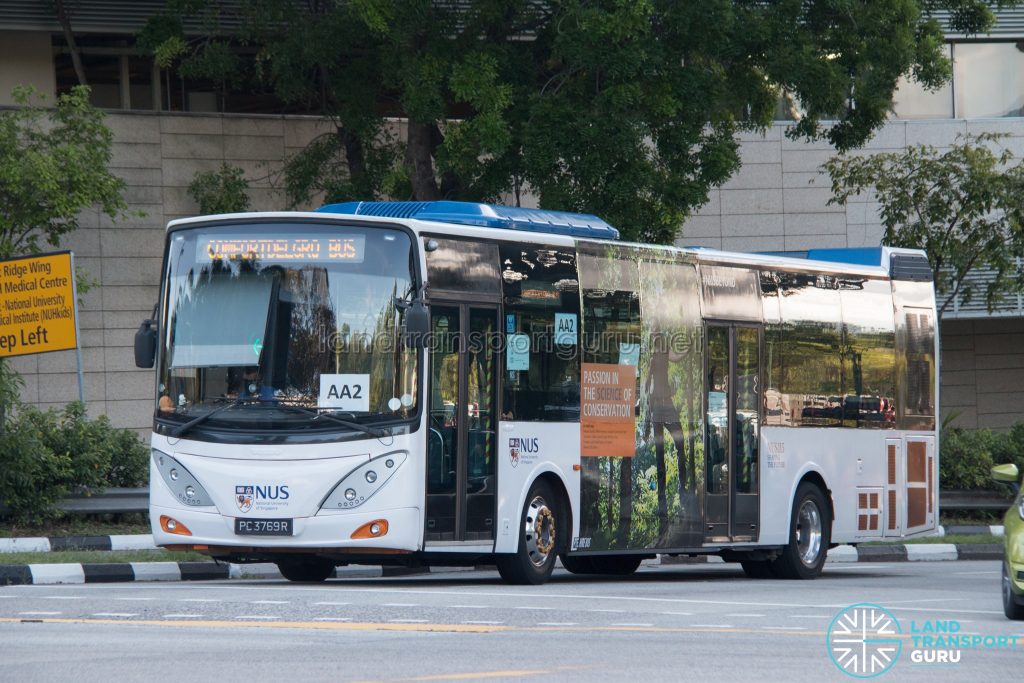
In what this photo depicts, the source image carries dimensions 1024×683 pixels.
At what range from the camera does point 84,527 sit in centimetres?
1988

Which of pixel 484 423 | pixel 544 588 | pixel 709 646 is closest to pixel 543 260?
pixel 484 423

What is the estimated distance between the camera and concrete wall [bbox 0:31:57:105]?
27.2m

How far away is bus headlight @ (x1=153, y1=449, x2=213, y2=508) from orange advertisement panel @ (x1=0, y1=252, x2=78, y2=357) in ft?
23.3

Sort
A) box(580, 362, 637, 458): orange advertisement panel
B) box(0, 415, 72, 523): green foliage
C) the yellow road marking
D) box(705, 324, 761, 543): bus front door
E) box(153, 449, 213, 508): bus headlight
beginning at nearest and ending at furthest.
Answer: the yellow road marking
box(153, 449, 213, 508): bus headlight
box(580, 362, 637, 458): orange advertisement panel
box(705, 324, 761, 543): bus front door
box(0, 415, 72, 523): green foliage

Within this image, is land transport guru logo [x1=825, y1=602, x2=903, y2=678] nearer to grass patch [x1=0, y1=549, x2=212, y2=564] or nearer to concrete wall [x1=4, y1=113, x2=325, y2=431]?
grass patch [x1=0, y1=549, x2=212, y2=564]

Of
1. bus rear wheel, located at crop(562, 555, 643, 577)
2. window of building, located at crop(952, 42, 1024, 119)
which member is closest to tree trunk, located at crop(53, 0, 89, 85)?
bus rear wheel, located at crop(562, 555, 643, 577)

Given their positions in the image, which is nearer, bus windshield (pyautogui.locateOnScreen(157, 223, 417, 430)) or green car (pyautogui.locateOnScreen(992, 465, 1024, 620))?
green car (pyautogui.locateOnScreen(992, 465, 1024, 620))

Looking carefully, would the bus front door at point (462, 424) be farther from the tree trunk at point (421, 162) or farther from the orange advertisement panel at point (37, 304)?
the tree trunk at point (421, 162)

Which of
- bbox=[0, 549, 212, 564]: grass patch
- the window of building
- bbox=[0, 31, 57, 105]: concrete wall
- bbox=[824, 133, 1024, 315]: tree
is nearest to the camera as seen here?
bbox=[0, 549, 212, 564]: grass patch

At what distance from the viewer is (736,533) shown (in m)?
17.2

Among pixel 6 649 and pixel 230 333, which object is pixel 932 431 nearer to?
pixel 230 333

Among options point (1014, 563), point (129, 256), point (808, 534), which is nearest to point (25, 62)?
point (129, 256)

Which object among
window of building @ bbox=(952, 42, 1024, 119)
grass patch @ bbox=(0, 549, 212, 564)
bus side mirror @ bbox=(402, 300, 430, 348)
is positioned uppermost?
window of building @ bbox=(952, 42, 1024, 119)

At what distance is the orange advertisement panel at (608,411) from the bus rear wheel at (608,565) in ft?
7.18
